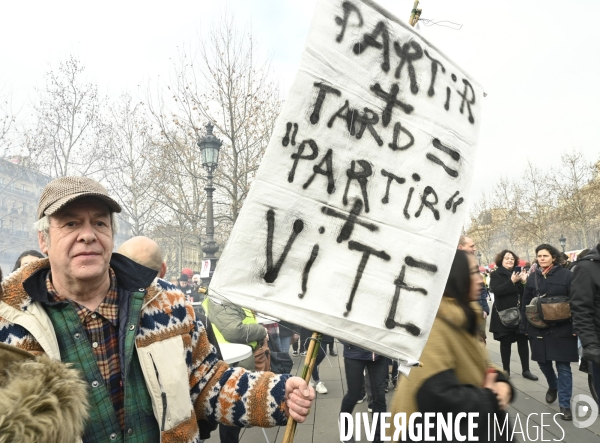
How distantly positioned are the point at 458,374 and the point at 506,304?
195 inches

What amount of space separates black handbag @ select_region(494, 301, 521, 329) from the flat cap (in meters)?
6.04

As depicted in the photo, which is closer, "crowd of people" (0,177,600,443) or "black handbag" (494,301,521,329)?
"crowd of people" (0,177,600,443)

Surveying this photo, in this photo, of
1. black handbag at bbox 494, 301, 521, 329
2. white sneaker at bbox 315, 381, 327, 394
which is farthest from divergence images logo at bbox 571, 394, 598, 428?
white sneaker at bbox 315, 381, 327, 394

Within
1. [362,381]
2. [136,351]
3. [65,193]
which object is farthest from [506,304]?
[65,193]

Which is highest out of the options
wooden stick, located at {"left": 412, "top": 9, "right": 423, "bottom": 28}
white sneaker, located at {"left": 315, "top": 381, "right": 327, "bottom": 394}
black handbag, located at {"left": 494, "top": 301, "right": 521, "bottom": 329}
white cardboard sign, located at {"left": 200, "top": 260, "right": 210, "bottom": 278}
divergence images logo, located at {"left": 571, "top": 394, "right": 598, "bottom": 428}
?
wooden stick, located at {"left": 412, "top": 9, "right": 423, "bottom": 28}

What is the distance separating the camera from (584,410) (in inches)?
192

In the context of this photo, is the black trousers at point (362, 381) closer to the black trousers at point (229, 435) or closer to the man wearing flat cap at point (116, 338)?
the black trousers at point (229, 435)

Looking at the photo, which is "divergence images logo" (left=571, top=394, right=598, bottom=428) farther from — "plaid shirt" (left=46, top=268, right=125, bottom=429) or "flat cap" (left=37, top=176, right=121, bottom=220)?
"flat cap" (left=37, top=176, right=121, bottom=220)

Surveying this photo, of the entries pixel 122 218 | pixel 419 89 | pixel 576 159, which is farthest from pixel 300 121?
pixel 576 159

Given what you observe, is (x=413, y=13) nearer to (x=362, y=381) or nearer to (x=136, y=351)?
(x=136, y=351)

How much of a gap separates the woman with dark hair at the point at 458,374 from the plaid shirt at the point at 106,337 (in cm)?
126

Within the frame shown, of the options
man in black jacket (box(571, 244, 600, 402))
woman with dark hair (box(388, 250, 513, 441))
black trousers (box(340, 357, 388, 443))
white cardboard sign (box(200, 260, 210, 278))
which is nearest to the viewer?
woman with dark hair (box(388, 250, 513, 441))

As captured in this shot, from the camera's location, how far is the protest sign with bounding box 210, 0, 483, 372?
1609mm

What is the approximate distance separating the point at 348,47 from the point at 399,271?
3.09 ft
